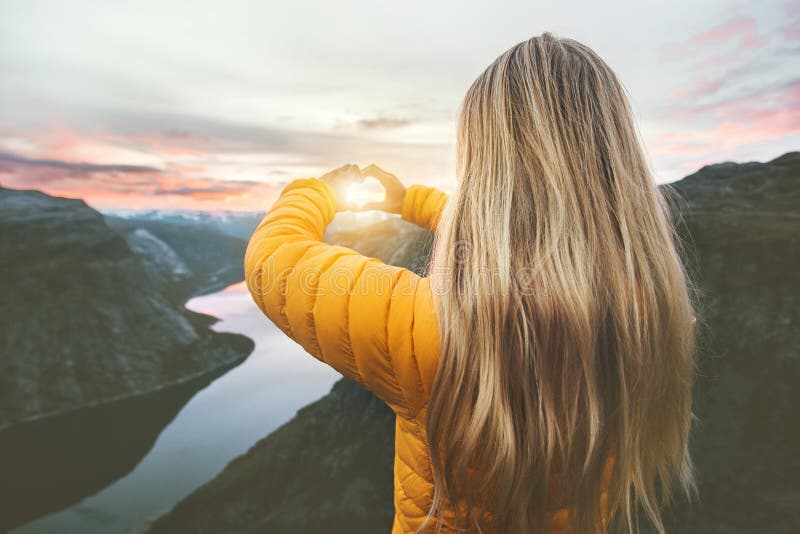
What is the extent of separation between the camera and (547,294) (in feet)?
3.53

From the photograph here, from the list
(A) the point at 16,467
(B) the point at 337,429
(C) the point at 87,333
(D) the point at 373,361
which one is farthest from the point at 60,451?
(D) the point at 373,361

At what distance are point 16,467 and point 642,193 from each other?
63.9 meters

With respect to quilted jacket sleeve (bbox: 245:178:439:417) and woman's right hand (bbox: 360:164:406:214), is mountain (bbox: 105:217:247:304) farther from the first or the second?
quilted jacket sleeve (bbox: 245:178:439:417)

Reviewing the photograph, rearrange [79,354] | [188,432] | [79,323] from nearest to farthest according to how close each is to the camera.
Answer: [188,432] < [79,354] < [79,323]

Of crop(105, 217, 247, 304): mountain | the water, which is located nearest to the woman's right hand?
the water

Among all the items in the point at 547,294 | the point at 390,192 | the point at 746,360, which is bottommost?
the point at 746,360

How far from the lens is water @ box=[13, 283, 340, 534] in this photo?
112ft

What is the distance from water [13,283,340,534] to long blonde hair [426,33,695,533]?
778 inches

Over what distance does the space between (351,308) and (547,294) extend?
0.59 metres

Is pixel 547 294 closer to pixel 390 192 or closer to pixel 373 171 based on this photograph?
pixel 373 171

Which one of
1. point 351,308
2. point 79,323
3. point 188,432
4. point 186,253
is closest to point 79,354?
point 79,323

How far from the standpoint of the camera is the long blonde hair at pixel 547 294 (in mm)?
1100

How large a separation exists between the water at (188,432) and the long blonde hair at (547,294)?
19754mm

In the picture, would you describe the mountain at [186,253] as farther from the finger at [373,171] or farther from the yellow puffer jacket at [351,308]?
the yellow puffer jacket at [351,308]
